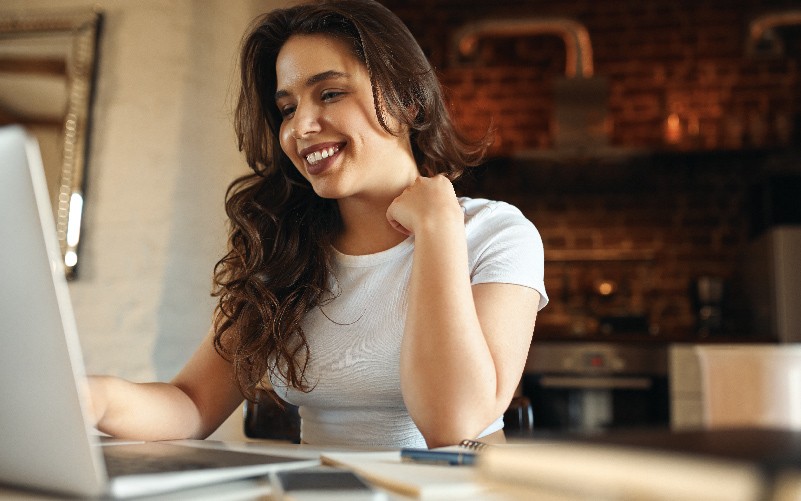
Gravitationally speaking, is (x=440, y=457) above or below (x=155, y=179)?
below

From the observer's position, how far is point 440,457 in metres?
0.78

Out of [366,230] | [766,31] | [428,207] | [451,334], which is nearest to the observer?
[451,334]

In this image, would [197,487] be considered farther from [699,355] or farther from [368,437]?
[368,437]

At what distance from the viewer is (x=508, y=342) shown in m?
1.20

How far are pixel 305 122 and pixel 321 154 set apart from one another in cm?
7

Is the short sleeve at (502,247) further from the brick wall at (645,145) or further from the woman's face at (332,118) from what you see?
the brick wall at (645,145)

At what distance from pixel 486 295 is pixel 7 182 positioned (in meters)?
0.83

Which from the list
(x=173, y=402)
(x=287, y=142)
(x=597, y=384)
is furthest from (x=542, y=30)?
(x=173, y=402)

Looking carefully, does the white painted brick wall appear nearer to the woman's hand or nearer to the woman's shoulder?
the woman's shoulder

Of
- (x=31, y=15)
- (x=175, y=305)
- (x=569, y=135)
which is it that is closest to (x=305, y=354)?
(x=175, y=305)

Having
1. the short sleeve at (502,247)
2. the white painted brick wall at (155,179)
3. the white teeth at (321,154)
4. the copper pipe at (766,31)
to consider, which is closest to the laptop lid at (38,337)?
the short sleeve at (502,247)

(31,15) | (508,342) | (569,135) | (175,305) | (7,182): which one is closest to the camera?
(7,182)

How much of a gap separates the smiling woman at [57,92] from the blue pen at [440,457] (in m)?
2.44

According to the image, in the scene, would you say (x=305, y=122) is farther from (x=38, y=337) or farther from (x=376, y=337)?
(x=38, y=337)
